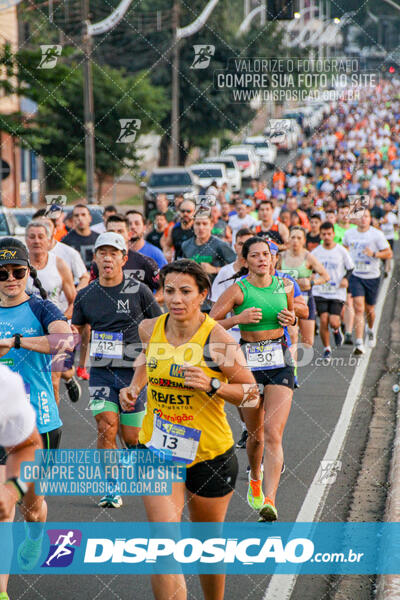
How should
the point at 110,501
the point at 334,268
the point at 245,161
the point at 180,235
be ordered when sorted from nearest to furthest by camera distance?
the point at 110,501 < the point at 334,268 < the point at 180,235 < the point at 245,161

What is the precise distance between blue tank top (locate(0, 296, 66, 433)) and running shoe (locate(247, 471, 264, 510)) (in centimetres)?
195

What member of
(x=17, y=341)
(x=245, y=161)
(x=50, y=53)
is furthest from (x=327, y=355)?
(x=245, y=161)

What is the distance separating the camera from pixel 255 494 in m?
7.74

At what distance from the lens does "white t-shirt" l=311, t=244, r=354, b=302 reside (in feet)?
47.2

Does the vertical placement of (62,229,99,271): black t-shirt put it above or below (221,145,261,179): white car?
below

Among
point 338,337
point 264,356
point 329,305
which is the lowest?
point 338,337

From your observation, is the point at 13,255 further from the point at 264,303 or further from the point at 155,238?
the point at 155,238

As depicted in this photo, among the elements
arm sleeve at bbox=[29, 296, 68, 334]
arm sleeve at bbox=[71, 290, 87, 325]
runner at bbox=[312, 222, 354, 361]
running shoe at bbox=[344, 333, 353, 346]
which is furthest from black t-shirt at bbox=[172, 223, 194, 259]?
arm sleeve at bbox=[29, 296, 68, 334]

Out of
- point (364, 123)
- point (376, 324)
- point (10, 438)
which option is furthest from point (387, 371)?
point (364, 123)

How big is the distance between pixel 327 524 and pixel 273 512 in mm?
392

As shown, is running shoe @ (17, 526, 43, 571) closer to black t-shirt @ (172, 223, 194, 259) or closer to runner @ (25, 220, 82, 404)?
runner @ (25, 220, 82, 404)

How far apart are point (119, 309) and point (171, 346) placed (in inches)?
102

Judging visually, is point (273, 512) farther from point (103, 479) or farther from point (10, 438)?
point (10, 438)

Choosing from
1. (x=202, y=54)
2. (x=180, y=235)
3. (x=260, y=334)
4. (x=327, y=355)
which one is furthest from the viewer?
(x=202, y=54)
